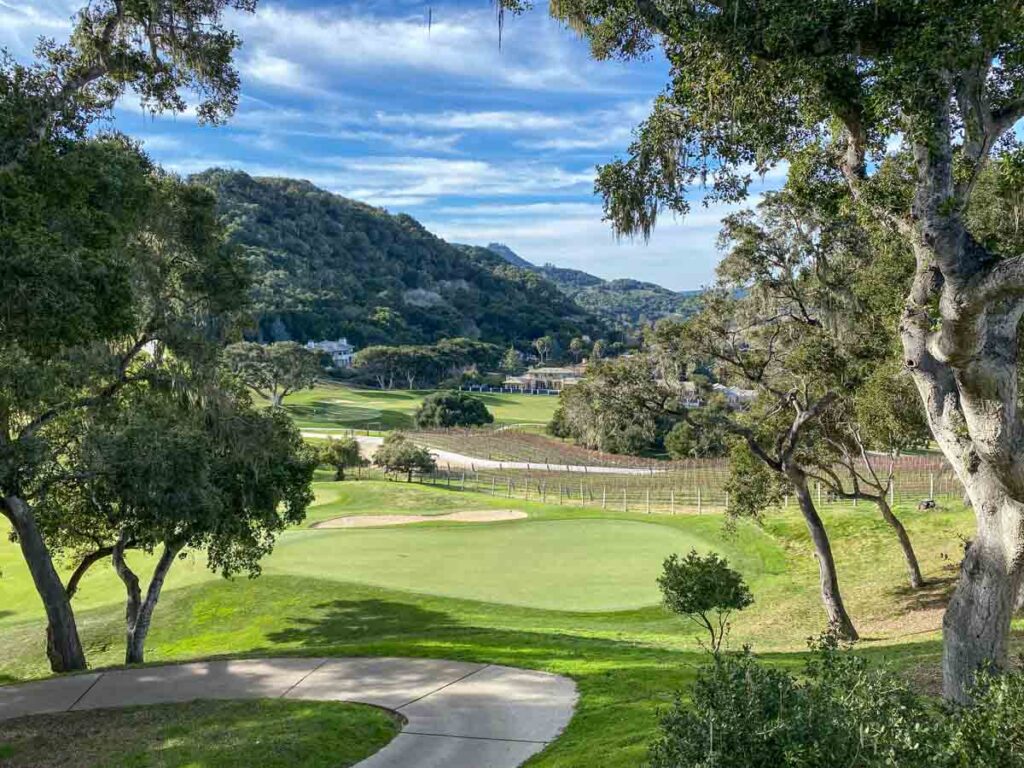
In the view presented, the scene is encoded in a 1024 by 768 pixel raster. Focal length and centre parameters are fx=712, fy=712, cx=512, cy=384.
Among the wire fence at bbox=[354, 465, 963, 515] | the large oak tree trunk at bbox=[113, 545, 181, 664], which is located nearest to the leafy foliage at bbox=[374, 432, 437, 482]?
the wire fence at bbox=[354, 465, 963, 515]

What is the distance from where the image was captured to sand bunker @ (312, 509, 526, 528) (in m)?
30.1

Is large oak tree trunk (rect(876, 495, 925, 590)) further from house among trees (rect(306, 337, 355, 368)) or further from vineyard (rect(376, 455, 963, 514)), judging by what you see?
house among trees (rect(306, 337, 355, 368))

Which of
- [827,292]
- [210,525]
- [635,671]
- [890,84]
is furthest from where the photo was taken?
[210,525]

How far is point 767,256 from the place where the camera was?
13312 mm

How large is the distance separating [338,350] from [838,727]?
136 m

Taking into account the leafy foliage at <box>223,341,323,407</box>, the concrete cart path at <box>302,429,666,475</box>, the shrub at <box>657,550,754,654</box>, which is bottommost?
the concrete cart path at <box>302,429,666,475</box>

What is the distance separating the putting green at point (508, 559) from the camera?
19.5 meters

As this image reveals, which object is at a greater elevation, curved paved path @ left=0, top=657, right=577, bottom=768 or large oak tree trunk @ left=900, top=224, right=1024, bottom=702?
large oak tree trunk @ left=900, top=224, right=1024, bottom=702

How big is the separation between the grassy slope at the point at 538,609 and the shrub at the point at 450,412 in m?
51.6

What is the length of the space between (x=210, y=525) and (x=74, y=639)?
3255 millimetres

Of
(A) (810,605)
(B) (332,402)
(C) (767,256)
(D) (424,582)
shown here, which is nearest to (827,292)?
(C) (767,256)

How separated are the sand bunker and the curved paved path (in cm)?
1774

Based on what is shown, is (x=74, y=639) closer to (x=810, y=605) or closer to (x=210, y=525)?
(x=210, y=525)

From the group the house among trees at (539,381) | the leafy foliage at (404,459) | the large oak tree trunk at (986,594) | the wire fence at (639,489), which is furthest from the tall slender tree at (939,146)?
the house among trees at (539,381)
